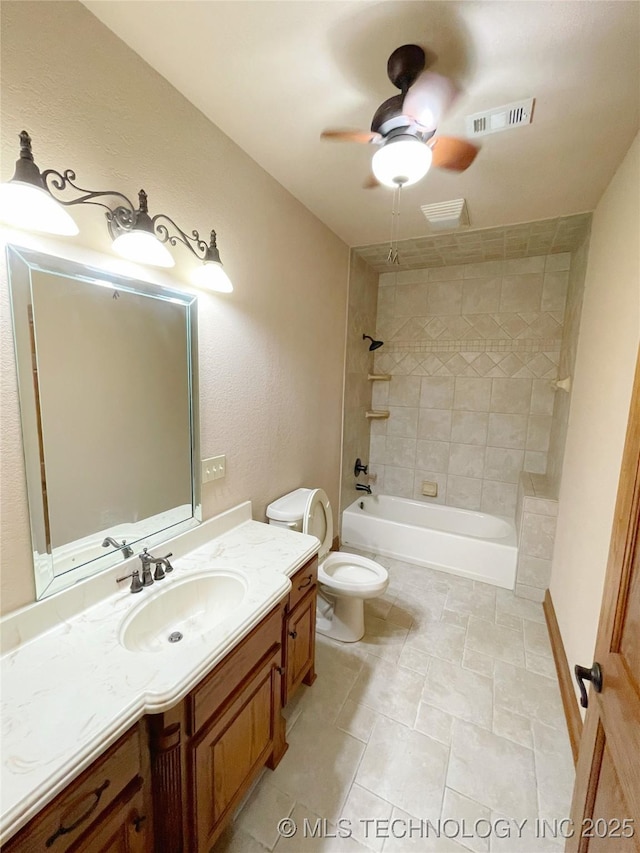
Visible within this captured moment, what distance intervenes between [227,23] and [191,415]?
4.31 feet

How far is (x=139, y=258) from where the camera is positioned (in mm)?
1189

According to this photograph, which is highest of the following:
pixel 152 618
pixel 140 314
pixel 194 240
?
pixel 194 240

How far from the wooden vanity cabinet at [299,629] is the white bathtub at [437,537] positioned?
146 cm

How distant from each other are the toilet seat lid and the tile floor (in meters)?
0.56

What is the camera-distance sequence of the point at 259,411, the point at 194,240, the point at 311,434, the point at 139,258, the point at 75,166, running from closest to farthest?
the point at 75,166
the point at 139,258
the point at 194,240
the point at 259,411
the point at 311,434

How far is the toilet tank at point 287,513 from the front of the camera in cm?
198

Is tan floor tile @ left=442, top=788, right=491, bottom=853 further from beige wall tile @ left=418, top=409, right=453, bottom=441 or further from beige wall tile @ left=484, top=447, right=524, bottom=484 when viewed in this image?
beige wall tile @ left=418, top=409, right=453, bottom=441

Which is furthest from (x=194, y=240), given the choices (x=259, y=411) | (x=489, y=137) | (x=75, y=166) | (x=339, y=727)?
(x=339, y=727)

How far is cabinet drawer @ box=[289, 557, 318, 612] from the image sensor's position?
147 centimetres

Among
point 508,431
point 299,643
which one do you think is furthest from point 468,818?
point 508,431

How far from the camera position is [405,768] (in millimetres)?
1420

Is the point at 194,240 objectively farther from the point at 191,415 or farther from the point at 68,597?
the point at 68,597

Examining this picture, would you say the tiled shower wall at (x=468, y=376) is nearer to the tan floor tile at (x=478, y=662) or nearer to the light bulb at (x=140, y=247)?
the tan floor tile at (x=478, y=662)

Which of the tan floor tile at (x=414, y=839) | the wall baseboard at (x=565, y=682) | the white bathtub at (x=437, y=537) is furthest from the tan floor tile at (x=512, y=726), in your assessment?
the white bathtub at (x=437, y=537)
